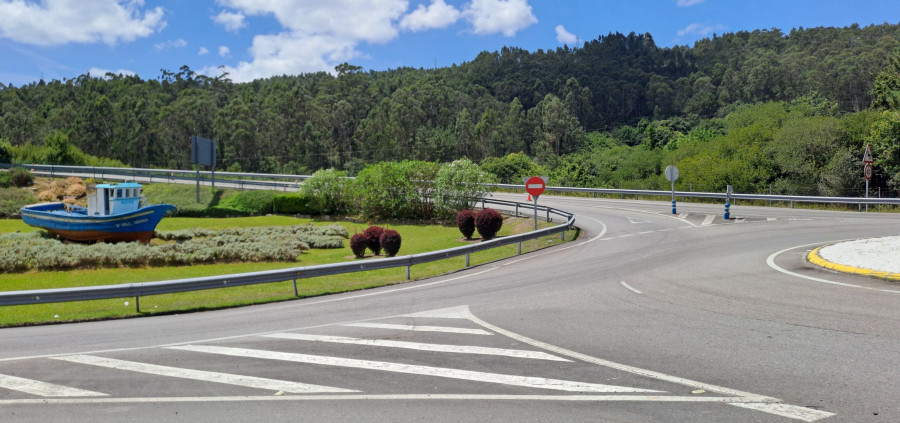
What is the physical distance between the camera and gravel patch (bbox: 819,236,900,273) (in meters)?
13.8

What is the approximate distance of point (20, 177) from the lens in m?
52.0

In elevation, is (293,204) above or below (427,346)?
above

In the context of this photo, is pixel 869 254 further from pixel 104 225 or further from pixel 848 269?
pixel 104 225

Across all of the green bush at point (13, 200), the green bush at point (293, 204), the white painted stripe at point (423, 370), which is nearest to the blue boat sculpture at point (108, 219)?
the green bush at point (13, 200)

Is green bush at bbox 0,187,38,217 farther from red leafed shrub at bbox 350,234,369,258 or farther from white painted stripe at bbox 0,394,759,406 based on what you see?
white painted stripe at bbox 0,394,759,406

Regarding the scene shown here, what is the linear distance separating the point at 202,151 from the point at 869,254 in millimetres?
51084

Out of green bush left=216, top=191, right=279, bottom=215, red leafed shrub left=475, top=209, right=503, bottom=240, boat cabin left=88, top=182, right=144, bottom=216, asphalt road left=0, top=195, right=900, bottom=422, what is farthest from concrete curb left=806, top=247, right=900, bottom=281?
green bush left=216, top=191, right=279, bottom=215

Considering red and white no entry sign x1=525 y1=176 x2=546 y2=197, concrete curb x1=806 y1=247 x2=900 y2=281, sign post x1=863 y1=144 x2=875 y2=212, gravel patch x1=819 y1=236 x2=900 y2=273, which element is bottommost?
concrete curb x1=806 y1=247 x2=900 y2=281

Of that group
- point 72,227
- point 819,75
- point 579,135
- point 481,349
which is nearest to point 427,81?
point 579,135

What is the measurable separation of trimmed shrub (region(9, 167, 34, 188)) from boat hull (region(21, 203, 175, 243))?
80.0 ft

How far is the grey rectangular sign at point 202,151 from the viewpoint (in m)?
52.4

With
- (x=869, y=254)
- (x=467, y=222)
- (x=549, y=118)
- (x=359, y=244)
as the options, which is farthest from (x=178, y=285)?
(x=549, y=118)

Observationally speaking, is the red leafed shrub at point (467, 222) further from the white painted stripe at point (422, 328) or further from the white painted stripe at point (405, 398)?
the white painted stripe at point (405, 398)

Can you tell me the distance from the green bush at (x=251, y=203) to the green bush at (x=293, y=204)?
625 millimetres
